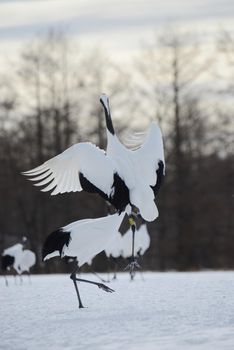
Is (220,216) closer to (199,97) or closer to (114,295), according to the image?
(199,97)

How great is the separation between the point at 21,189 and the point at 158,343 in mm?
33095

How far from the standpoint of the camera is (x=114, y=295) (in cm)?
1441

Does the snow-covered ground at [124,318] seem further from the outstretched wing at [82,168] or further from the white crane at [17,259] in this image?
the white crane at [17,259]

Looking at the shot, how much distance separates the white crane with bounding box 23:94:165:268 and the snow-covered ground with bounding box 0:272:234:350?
4.02 feet

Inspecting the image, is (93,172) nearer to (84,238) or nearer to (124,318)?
(84,238)

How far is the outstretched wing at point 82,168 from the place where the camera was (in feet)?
45.8

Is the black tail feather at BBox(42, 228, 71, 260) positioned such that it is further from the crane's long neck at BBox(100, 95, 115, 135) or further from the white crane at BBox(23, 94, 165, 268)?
the crane's long neck at BBox(100, 95, 115, 135)

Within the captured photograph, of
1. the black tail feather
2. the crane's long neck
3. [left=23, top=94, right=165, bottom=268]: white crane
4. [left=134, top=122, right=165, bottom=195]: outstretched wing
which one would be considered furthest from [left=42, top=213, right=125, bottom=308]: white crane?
the crane's long neck

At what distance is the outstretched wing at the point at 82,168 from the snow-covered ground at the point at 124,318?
1.65m

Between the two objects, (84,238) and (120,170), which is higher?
(120,170)

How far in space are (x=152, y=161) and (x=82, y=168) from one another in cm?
104

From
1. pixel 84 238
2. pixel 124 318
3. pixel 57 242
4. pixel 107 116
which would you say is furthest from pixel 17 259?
pixel 124 318

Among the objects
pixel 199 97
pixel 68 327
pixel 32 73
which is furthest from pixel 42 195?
pixel 68 327

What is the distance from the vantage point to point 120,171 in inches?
554
